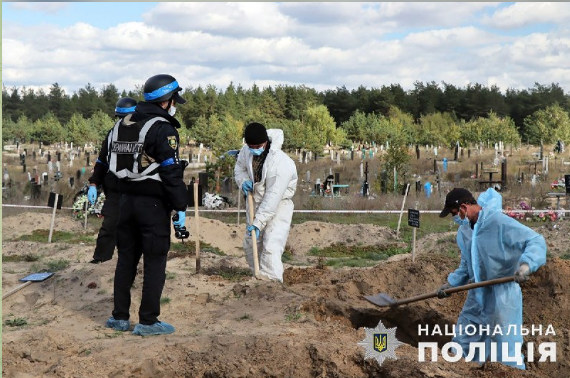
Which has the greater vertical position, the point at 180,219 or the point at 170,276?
the point at 180,219

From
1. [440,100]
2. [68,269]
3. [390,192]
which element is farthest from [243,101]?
[68,269]

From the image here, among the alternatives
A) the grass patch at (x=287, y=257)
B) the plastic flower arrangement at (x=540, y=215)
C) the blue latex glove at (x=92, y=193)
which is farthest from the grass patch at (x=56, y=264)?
the plastic flower arrangement at (x=540, y=215)

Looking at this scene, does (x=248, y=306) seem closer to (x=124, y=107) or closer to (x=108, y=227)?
(x=108, y=227)

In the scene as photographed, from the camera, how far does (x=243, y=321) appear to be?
6.64 metres

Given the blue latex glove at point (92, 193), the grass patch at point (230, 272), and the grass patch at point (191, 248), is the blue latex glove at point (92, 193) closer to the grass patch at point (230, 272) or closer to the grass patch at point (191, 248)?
the grass patch at point (230, 272)

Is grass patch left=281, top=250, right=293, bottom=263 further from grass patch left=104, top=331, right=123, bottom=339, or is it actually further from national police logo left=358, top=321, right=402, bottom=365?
national police logo left=358, top=321, right=402, bottom=365

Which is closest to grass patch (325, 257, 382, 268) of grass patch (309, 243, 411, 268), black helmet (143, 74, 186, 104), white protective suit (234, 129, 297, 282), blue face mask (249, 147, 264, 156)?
grass patch (309, 243, 411, 268)

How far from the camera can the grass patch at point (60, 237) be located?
562 inches

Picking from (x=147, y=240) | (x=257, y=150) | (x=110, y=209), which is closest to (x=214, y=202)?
(x=110, y=209)

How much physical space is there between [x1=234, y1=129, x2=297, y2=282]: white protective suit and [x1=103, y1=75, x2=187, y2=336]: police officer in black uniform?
188cm

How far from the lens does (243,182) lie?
8555mm

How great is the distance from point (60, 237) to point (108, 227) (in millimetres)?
6022

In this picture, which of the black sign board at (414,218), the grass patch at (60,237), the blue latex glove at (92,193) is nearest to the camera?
the blue latex glove at (92,193)

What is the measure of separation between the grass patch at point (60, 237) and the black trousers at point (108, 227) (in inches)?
182
